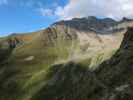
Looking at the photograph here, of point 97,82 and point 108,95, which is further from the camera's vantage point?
point 97,82

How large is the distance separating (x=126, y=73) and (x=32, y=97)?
15157cm

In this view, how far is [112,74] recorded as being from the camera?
189 feet

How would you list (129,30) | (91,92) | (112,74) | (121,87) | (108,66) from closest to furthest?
1. (121,87)
2. (91,92)
3. (112,74)
4. (108,66)
5. (129,30)

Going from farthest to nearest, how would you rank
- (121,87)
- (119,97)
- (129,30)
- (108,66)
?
(129,30) < (108,66) < (121,87) < (119,97)

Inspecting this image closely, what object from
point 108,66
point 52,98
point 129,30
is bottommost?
point 52,98

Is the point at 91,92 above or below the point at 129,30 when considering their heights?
below

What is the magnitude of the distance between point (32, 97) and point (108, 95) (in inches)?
6237

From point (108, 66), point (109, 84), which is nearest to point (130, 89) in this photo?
point (109, 84)

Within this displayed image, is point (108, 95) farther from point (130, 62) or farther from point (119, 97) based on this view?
point (130, 62)

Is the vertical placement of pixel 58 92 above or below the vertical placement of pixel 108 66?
below

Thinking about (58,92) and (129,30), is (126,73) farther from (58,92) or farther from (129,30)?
→ (58,92)

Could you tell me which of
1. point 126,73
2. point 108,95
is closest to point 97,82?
point 126,73

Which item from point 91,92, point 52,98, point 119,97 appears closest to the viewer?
point 119,97

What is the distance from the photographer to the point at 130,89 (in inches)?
1785
